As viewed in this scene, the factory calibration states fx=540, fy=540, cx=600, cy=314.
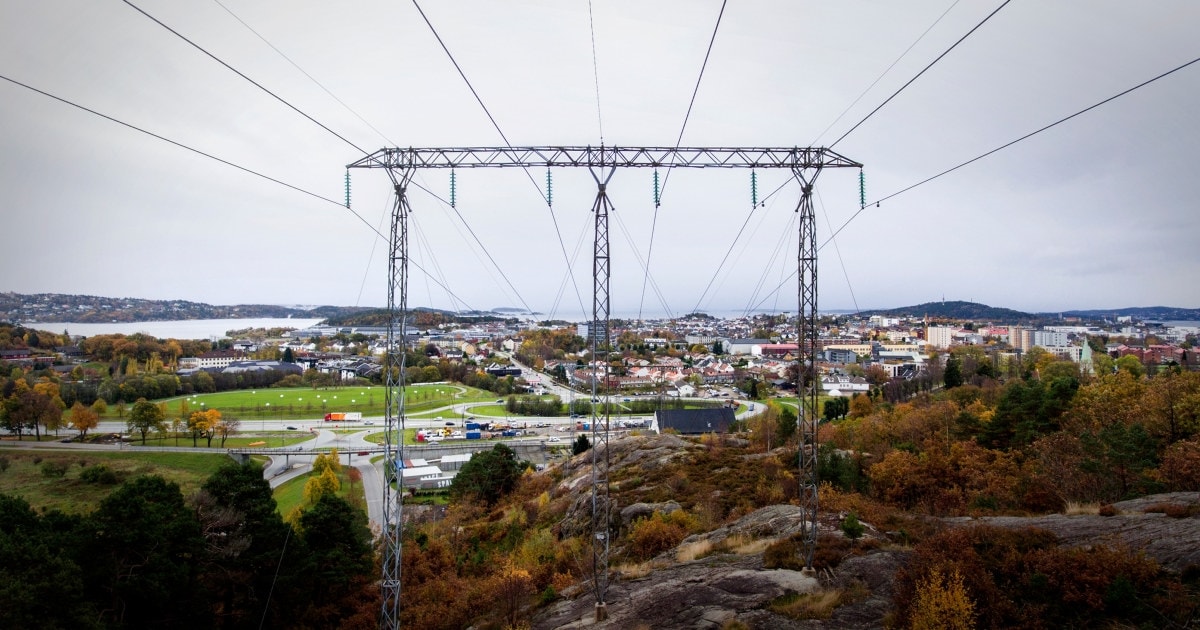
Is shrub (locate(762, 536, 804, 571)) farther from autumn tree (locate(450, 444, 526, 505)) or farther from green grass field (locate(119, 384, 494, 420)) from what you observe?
Result: green grass field (locate(119, 384, 494, 420))

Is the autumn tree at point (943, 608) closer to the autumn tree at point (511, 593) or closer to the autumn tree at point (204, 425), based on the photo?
the autumn tree at point (511, 593)

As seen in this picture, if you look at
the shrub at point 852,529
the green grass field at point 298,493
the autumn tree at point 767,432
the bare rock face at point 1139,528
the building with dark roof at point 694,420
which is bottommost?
the green grass field at point 298,493

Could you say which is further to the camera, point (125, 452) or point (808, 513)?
point (125, 452)

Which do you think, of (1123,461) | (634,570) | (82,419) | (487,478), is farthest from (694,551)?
(82,419)

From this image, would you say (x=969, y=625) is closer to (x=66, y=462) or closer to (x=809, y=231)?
(x=809, y=231)

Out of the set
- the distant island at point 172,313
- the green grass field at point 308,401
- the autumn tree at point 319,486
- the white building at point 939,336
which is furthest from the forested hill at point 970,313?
the autumn tree at point 319,486

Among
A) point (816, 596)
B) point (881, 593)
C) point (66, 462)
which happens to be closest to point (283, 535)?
point (816, 596)
